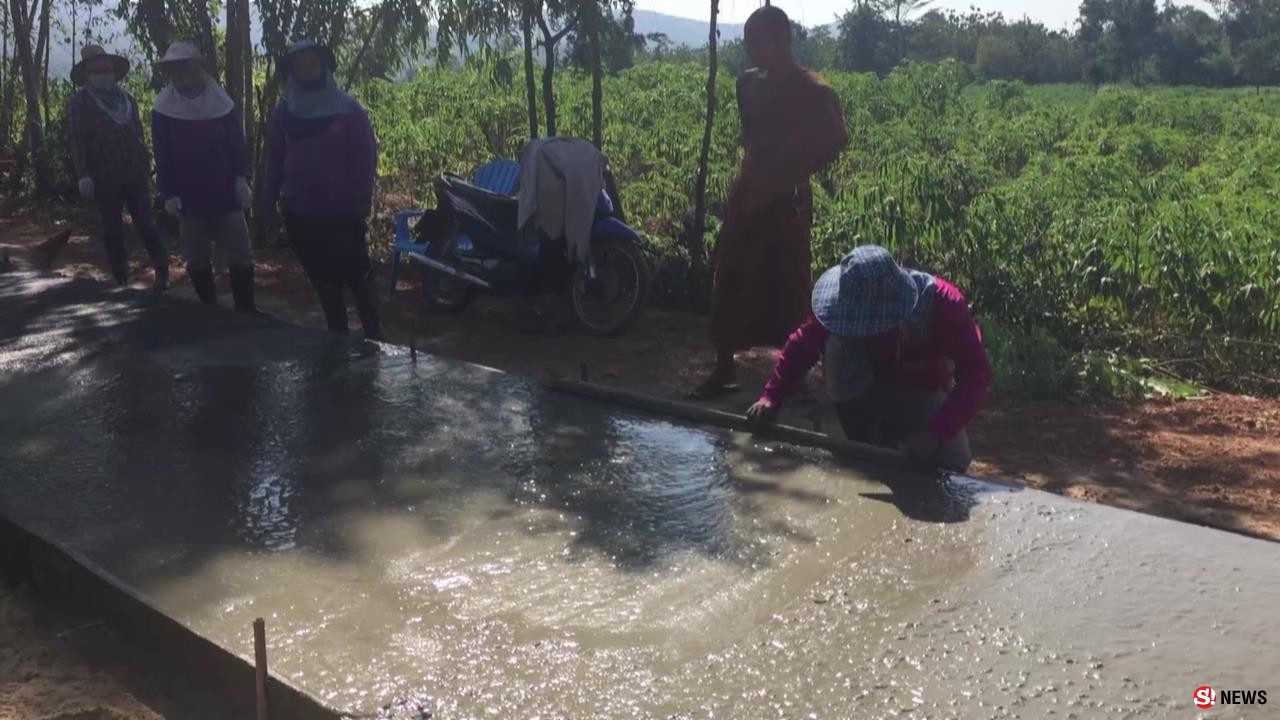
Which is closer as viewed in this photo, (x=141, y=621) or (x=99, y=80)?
(x=141, y=621)

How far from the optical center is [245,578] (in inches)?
112

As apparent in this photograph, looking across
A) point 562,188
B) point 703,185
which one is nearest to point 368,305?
point 562,188

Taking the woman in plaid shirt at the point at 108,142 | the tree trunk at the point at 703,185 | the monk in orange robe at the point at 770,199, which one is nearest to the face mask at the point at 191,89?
the woman in plaid shirt at the point at 108,142

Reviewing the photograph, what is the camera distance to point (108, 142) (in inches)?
293

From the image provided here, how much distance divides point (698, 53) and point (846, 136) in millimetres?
41498

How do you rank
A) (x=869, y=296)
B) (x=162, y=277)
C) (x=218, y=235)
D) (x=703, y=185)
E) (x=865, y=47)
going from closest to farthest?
(x=869, y=296)
(x=218, y=235)
(x=703, y=185)
(x=162, y=277)
(x=865, y=47)

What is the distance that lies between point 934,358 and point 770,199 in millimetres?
1644

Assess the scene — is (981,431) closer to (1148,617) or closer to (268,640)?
(1148,617)

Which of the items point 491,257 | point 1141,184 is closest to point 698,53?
Answer: point 1141,184

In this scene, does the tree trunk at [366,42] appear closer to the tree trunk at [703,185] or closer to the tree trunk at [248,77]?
the tree trunk at [248,77]

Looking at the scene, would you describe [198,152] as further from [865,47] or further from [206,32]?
[865,47]

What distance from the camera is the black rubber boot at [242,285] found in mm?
6469

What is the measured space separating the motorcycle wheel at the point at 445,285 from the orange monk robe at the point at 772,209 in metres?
2.49

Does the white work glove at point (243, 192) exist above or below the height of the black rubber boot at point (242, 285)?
above
